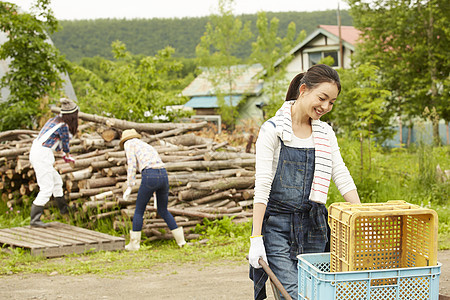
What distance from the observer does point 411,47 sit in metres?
21.8

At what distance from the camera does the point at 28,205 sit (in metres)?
10.6

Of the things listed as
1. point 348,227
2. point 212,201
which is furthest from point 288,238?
point 212,201

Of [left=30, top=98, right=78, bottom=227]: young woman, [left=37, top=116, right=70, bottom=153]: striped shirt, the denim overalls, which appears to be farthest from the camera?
[left=37, top=116, right=70, bottom=153]: striped shirt

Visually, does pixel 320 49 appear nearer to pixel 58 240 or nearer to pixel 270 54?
pixel 270 54

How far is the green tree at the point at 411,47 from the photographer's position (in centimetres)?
2103

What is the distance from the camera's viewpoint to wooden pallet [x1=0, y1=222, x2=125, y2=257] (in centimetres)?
759

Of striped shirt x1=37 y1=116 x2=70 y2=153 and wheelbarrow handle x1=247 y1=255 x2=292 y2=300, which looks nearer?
wheelbarrow handle x1=247 y1=255 x2=292 y2=300

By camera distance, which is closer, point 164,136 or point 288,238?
point 288,238

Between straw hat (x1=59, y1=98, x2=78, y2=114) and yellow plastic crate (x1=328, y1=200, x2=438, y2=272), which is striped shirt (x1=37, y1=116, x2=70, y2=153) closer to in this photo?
straw hat (x1=59, y1=98, x2=78, y2=114)

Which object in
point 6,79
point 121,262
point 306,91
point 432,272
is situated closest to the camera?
point 432,272

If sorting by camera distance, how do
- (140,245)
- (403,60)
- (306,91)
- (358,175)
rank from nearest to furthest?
1. (306,91)
2. (140,245)
3. (358,175)
4. (403,60)

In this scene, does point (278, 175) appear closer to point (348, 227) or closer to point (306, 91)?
point (306, 91)

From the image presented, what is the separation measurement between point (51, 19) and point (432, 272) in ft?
45.0

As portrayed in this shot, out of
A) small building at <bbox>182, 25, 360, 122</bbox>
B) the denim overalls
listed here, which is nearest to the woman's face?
the denim overalls
